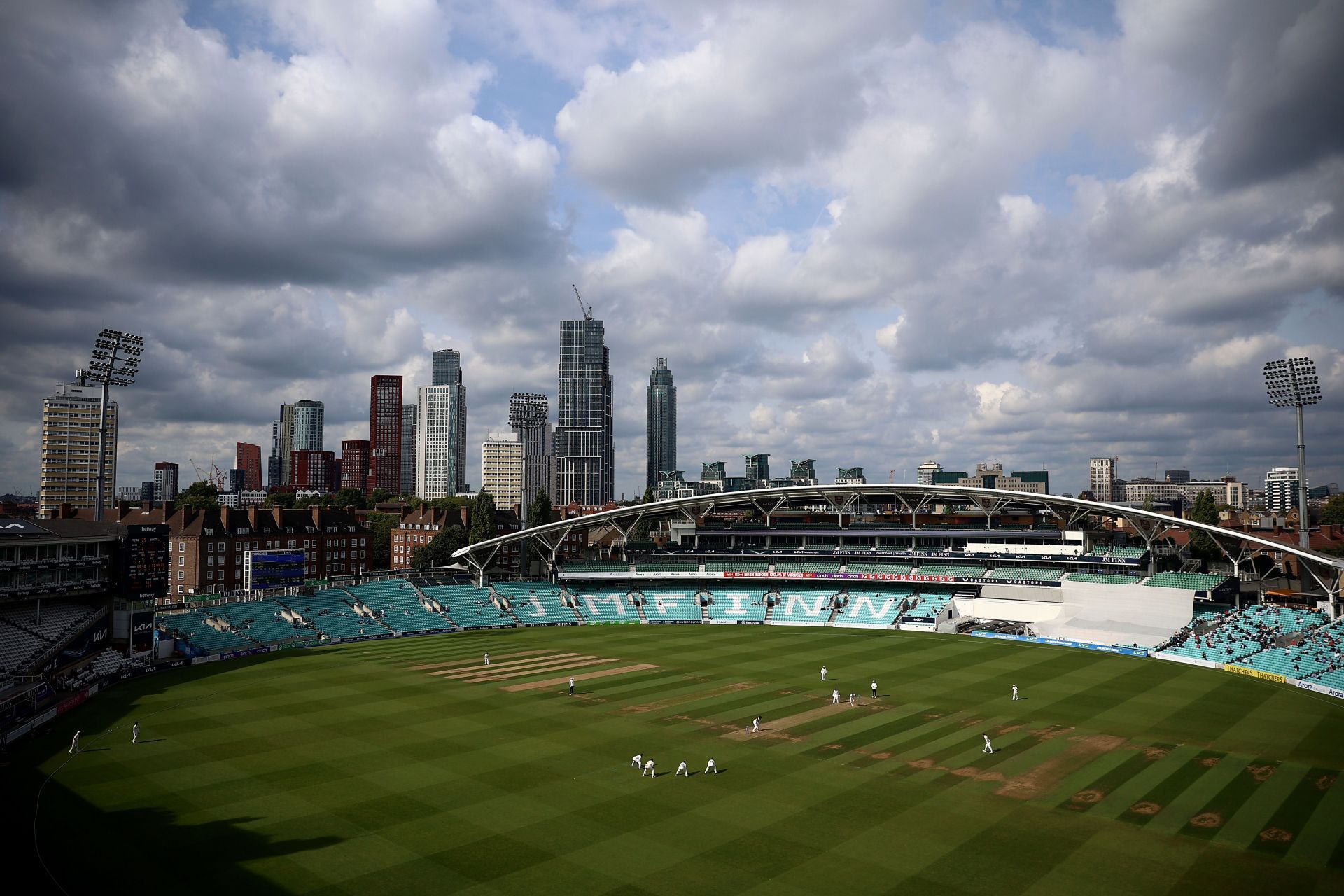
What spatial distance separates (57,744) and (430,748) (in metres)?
15.9

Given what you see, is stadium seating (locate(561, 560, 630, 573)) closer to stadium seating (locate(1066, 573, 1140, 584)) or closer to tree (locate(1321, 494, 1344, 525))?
stadium seating (locate(1066, 573, 1140, 584))

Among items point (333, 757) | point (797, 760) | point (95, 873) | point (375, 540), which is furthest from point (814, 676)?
point (375, 540)

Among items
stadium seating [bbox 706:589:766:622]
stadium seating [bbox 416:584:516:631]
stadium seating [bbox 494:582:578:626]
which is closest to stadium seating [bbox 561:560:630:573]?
stadium seating [bbox 494:582:578:626]

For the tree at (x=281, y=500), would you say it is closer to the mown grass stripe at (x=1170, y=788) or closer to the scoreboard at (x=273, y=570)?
the scoreboard at (x=273, y=570)

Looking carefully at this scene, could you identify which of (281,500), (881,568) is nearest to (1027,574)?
(881,568)

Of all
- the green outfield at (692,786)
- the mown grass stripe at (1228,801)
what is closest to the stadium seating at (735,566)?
the green outfield at (692,786)

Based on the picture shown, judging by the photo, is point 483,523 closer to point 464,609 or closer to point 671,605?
point 464,609

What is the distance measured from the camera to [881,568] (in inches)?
3278

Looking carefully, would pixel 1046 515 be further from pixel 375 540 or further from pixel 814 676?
pixel 375 540

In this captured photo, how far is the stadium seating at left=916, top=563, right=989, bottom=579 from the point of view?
257ft

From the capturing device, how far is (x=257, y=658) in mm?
57500

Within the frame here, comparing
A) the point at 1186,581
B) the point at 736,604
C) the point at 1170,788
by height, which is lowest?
the point at 736,604

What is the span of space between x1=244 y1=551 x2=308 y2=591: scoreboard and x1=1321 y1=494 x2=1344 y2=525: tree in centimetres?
13496

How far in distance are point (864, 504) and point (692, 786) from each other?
6205 cm
